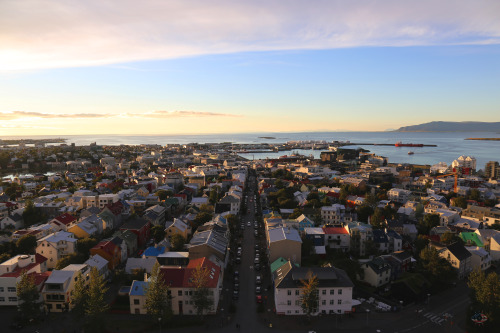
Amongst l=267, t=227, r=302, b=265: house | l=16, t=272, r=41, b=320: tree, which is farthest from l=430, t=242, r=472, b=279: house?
l=16, t=272, r=41, b=320: tree

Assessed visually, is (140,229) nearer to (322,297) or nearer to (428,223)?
(322,297)

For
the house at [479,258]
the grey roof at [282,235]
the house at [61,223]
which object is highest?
the grey roof at [282,235]

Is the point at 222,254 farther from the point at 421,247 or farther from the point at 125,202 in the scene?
the point at 125,202

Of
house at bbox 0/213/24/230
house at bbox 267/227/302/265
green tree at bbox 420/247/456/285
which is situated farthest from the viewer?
house at bbox 0/213/24/230

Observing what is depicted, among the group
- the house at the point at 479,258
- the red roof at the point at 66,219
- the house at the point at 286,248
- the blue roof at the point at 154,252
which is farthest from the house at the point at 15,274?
the house at the point at 479,258

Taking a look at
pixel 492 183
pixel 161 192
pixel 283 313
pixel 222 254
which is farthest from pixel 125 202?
pixel 492 183

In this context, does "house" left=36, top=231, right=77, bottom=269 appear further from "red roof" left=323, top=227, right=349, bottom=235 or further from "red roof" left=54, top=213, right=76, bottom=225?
"red roof" left=323, top=227, right=349, bottom=235

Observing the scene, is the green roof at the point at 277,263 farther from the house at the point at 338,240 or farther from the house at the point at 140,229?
the house at the point at 140,229
